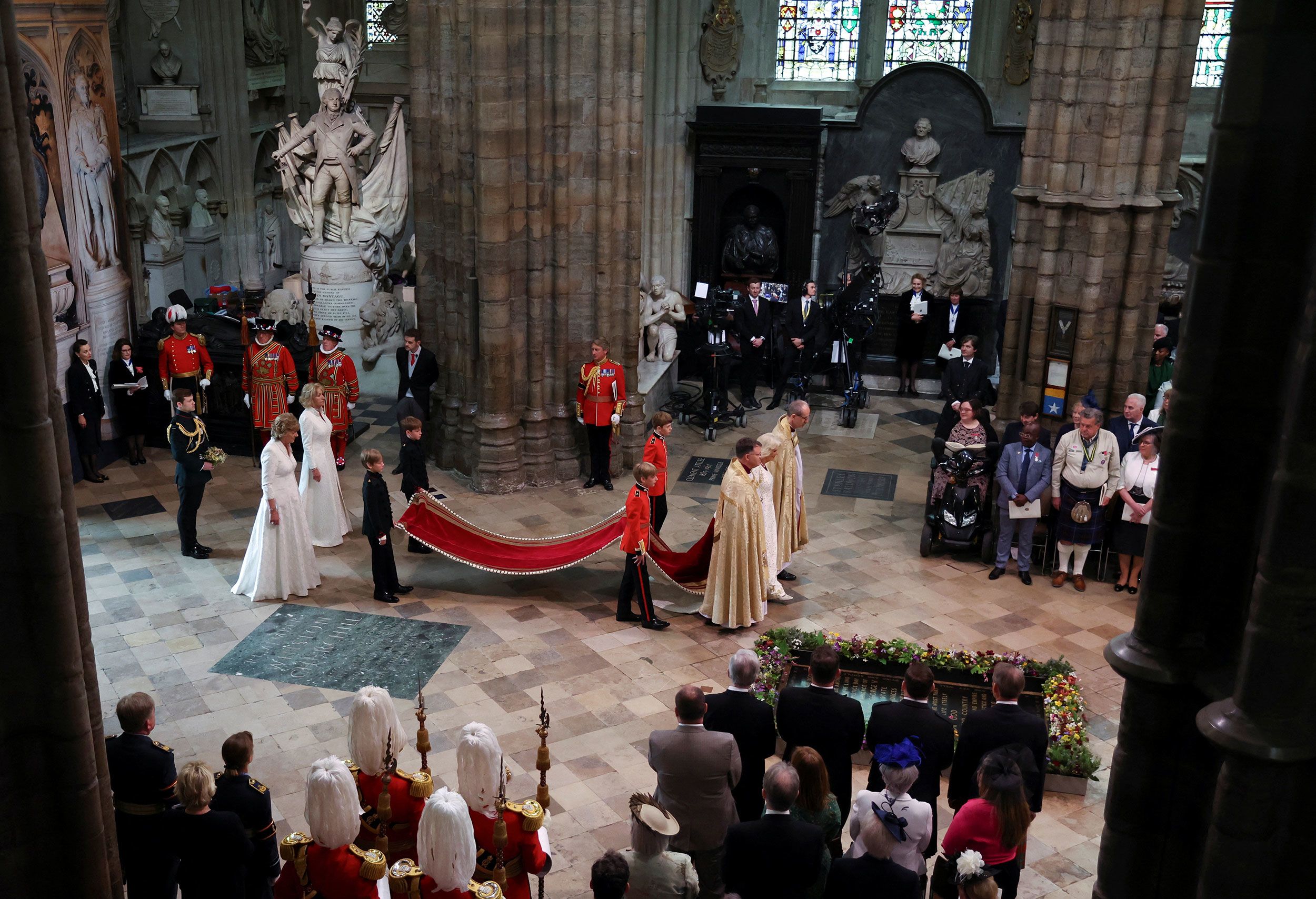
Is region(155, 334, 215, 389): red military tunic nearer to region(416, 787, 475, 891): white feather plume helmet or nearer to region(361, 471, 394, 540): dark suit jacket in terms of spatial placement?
region(361, 471, 394, 540): dark suit jacket

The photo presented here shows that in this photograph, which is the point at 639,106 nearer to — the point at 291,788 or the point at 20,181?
the point at 291,788

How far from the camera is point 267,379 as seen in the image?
14.2m

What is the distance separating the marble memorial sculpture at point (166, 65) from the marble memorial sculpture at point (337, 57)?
5.08 m

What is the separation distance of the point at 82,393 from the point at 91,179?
8.64ft

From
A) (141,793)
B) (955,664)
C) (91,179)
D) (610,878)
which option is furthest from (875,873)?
(91,179)

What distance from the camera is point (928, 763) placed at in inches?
274

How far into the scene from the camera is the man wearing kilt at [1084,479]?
458 inches

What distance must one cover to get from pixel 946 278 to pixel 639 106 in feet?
20.6

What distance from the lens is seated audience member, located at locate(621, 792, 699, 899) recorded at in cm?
567

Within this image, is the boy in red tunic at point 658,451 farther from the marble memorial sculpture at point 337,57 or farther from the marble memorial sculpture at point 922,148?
the marble memorial sculpture at point 922,148

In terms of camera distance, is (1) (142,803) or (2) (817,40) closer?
(1) (142,803)

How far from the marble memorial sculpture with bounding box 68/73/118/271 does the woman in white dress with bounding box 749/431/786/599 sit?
806 centimetres

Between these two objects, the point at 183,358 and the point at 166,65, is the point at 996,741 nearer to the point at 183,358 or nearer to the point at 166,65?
the point at 183,358

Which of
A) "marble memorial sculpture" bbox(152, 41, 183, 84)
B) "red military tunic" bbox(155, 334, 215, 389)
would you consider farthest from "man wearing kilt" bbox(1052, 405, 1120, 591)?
"marble memorial sculpture" bbox(152, 41, 183, 84)
